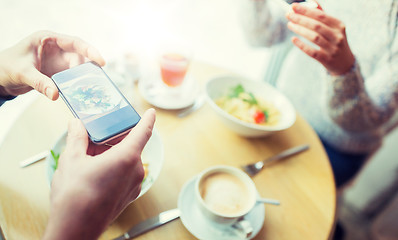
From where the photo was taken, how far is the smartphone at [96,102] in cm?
52

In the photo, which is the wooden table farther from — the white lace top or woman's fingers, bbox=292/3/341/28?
woman's fingers, bbox=292/3/341/28

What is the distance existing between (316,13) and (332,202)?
0.53m

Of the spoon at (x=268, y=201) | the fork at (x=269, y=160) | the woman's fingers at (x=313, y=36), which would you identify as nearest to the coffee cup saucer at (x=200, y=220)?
the spoon at (x=268, y=201)

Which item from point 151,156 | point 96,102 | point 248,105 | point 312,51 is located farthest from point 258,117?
point 96,102

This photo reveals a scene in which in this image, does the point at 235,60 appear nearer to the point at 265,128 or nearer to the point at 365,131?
the point at 365,131

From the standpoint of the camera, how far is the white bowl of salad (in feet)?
2.63

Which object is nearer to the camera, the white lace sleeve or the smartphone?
the smartphone

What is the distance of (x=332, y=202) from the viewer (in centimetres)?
74

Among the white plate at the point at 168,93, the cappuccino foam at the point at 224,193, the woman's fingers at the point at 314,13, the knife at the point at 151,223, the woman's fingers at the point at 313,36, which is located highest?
the woman's fingers at the point at 314,13

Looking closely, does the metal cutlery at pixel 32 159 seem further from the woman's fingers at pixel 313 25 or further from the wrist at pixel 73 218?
the woman's fingers at pixel 313 25

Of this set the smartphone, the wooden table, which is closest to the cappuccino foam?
the wooden table

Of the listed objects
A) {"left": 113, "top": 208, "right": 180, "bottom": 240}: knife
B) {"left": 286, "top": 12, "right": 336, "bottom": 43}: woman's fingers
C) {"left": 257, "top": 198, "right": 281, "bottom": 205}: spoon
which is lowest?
{"left": 257, "top": 198, "right": 281, "bottom": 205}: spoon

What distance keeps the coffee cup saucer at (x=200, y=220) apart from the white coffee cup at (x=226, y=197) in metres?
0.02

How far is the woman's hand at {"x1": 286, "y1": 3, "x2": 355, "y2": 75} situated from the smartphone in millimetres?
512
